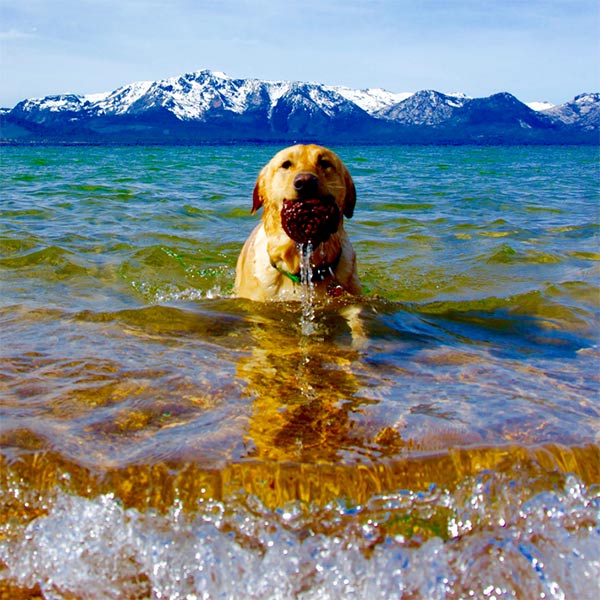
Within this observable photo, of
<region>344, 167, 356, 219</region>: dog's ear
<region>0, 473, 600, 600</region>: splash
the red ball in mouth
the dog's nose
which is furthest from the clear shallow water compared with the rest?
the dog's nose

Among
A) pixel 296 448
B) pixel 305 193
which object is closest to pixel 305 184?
pixel 305 193

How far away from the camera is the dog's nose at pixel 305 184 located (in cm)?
516

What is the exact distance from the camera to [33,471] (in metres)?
2.94

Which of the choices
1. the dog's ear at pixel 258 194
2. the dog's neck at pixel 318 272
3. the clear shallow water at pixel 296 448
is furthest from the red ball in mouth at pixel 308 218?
the clear shallow water at pixel 296 448

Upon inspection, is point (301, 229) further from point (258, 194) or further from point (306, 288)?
point (258, 194)

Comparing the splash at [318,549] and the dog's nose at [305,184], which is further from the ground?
the dog's nose at [305,184]

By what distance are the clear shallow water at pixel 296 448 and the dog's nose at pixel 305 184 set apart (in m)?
1.03

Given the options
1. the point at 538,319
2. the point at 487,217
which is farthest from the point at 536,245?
the point at 538,319

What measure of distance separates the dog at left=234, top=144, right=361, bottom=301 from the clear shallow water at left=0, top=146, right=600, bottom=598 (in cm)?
21

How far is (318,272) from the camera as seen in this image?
5.73 m

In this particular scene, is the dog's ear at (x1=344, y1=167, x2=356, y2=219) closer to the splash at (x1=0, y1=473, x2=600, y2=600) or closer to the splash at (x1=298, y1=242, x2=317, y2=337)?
the splash at (x1=298, y1=242, x2=317, y2=337)

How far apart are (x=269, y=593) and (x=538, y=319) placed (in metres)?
4.30

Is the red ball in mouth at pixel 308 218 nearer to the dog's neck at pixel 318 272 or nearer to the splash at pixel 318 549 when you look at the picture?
the dog's neck at pixel 318 272

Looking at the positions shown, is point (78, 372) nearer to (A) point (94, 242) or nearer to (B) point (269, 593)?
(B) point (269, 593)
